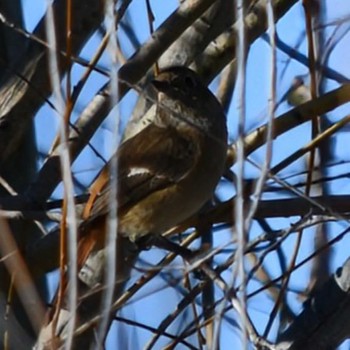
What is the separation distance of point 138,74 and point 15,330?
110 centimetres

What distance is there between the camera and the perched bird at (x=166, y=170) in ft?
14.3

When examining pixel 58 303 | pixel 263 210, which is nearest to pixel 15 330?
pixel 58 303

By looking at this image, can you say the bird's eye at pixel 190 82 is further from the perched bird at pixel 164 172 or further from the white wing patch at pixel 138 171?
the white wing patch at pixel 138 171

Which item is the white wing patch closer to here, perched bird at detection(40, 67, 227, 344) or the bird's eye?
perched bird at detection(40, 67, 227, 344)

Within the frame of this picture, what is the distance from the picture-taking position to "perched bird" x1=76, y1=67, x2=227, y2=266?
4.35m

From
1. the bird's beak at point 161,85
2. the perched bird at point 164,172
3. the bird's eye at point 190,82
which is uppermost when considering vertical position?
the bird's beak at point 161,85

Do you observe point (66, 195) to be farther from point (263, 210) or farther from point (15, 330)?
point (263, 210)

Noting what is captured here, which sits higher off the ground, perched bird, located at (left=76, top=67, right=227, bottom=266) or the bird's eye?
the bird's eye

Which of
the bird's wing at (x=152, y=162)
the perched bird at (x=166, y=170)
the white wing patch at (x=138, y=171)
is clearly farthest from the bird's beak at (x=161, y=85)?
the white wing patch at (x=138, y=171)

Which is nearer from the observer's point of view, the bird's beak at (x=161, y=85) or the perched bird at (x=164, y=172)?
the perched bird at (x=164, y=172)

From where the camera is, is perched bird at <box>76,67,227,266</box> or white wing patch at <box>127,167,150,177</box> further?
white wing patch at <box>127,167,150,177</box>

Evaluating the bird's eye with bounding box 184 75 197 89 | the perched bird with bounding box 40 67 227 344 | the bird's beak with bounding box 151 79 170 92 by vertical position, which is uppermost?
the bird's beak with bounding box 151 79 170 92

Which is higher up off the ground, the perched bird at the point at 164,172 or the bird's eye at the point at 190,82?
the bird's eye at the point at 190,82

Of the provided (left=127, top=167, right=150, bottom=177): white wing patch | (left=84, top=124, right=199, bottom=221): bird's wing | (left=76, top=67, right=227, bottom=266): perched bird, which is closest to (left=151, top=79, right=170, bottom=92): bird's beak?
(left=76, top=67, right=227, bottom=266): perched bird
